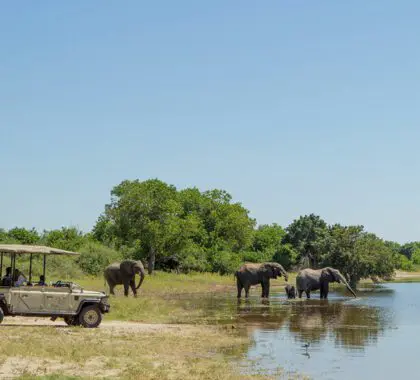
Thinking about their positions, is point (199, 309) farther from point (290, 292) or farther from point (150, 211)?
point (150, 211)

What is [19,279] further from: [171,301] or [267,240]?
[267,240]

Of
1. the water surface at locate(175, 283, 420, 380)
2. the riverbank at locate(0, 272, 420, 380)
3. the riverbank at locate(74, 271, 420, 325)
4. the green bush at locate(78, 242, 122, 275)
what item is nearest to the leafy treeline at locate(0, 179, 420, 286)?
the green bush at locate(78, 242, 122, 275)

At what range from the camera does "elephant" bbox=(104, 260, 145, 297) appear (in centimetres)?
4097

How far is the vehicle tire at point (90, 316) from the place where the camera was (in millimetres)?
24641

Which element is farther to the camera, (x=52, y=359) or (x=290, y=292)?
(x=290, y=292)

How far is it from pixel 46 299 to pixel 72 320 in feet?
5.17

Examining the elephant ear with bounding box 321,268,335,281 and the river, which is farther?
the elephant ear with bounding box 321,268,335,281

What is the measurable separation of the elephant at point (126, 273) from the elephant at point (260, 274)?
10289 millimetres

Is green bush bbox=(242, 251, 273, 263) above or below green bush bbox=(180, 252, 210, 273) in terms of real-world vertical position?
above

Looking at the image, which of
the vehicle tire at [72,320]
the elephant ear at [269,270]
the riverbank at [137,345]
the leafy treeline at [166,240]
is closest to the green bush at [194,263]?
the leafy treeline at [166,240]

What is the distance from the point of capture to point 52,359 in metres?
17.9

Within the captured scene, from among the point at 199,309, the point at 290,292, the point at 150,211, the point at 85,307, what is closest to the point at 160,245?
the point at 150,211

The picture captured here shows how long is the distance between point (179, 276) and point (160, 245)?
4035mm

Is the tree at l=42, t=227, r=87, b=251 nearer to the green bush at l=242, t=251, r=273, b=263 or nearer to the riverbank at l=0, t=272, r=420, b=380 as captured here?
the green bush at l=242, t=251, r=273, b=263
